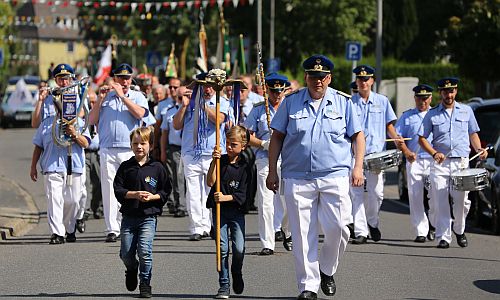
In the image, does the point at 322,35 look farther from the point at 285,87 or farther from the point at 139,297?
the point at 139,297

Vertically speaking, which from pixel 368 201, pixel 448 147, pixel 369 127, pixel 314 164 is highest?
pixel 369 127

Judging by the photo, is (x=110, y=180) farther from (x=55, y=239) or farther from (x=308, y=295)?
(x=308, y=295)

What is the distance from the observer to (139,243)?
11.0 metres

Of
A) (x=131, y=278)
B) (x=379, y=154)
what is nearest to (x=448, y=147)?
(x=379, y=154)

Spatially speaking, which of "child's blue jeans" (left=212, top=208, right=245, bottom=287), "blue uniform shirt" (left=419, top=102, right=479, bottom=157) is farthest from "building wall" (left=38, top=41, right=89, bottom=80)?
"child's blue jeans" (left=212, top=208, right=245, bottom=287)

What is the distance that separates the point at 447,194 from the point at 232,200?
525 cm

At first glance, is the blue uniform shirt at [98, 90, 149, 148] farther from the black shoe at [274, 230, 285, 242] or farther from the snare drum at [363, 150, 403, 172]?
the snare drum at [363, 150, 403, 172]

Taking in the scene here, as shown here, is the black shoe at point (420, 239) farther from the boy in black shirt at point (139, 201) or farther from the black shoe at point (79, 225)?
the boy in black shirt at point (139, 201)

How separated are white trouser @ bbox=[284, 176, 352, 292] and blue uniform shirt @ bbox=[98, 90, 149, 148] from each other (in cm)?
506

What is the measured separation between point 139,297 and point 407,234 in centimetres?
678

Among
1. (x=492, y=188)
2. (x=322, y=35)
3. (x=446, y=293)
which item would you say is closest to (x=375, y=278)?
(x=446, y=293)

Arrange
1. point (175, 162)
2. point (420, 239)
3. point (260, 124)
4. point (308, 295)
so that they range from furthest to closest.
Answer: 1. point (175, 162)
2. point (420, 239)
3. point (260, 124)
4. point (308, 295)

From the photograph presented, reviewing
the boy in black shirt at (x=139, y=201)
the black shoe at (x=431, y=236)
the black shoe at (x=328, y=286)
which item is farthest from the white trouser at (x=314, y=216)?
the black shoe at (x=431, y=236)

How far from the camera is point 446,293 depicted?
11.4 m
